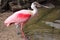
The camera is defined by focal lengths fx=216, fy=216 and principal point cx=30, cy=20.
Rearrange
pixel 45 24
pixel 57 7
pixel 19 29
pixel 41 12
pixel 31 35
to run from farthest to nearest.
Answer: pixel 57 7 < pixel 41 12 < pixel 45 24 < pixel 19 29 < pixel 31 35

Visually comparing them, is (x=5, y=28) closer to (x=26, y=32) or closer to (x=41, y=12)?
(x=26, y=32)

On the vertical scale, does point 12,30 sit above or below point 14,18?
below

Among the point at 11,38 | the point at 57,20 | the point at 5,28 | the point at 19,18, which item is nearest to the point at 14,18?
the point at 19,18

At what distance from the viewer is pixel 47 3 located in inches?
347

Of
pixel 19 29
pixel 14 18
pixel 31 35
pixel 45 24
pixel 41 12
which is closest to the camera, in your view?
pixel 14 18

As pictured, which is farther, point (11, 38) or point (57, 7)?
point (57, 7)

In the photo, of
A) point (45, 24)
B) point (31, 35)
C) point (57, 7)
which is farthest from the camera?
point (57, 7)

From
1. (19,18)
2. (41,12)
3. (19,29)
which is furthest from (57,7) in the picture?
(19,18)

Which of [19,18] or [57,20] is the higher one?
[19,18]

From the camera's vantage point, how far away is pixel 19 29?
6426mm

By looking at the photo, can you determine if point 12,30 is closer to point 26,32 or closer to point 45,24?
point 26,32

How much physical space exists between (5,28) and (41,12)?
1860mm

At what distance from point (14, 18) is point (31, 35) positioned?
75 centimetres

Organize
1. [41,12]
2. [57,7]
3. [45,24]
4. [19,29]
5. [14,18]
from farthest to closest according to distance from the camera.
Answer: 1. [57,7]
2. [41,12]
3. [45,24]
4. [19,29]
5. [14,18]
